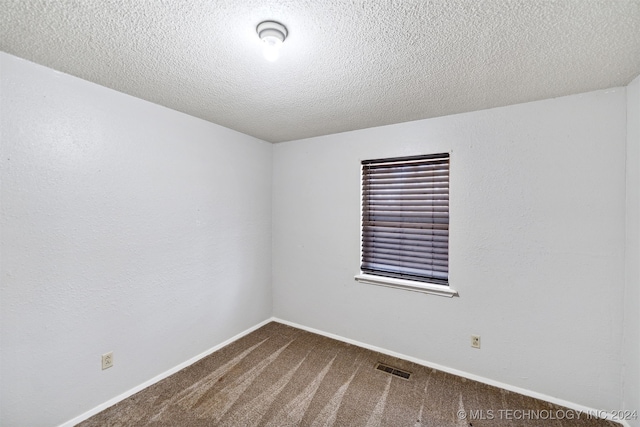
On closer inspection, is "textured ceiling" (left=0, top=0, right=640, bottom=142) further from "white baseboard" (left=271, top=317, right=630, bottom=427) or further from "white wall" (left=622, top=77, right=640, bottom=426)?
"white baseboard" (left=271, top=317, right=630, bottom=427)

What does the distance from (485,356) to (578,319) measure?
0.73 meters

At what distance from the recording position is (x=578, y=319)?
6.47 feet

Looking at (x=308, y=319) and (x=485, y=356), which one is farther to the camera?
(x=308, y=319)

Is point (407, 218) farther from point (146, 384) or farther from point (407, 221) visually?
point (146, 384)

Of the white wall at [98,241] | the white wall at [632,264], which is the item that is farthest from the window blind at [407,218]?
the white wall at [98,241]

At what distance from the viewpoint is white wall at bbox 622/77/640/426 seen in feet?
5.60

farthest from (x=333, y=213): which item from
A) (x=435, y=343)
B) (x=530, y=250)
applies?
(x=530, y=250)

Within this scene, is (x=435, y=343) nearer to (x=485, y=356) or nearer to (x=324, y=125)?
(x=485, y=356)

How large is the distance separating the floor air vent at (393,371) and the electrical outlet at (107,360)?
218 cm

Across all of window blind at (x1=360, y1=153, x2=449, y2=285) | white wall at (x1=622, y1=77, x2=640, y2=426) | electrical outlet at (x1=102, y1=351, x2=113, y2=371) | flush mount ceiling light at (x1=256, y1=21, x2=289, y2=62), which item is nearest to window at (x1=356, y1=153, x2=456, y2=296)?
window blind at (x1=360, y1=153, x2=449, y2=285)

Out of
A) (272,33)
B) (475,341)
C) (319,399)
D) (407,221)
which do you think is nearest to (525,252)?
(475,341)

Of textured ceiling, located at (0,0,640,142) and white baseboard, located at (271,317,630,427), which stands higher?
textured ceiling, located at (0,0,640,142)

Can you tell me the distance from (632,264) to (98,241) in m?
3.69

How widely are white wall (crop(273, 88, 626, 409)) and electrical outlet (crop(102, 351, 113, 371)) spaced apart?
2.12m
